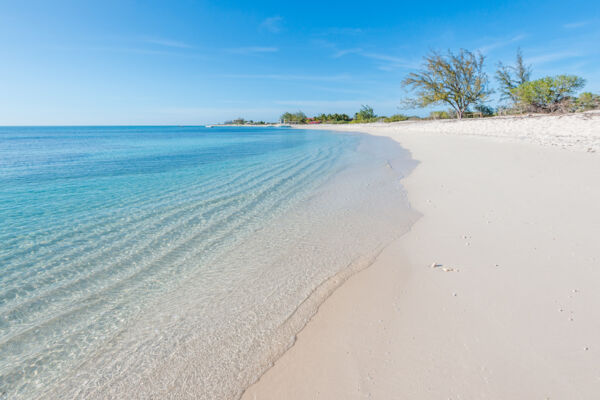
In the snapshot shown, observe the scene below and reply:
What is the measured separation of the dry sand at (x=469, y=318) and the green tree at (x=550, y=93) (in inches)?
1130

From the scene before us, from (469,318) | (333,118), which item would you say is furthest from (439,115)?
(333,118)

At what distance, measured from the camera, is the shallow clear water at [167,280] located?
2340 millimetres

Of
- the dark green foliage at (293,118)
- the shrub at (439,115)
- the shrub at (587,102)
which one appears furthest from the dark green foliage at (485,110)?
the dark green foliage at (293,118)

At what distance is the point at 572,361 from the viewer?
2020 mm

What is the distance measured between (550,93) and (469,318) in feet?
113

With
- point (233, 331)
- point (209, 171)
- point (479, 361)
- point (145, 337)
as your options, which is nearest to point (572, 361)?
point (479, 361)

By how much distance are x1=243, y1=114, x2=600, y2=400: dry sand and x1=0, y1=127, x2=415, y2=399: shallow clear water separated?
37 centimetres

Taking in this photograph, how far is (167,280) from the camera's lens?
3717 millimetres

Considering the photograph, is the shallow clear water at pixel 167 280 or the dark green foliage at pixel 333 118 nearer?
the shallow clear water at pixel 167 280

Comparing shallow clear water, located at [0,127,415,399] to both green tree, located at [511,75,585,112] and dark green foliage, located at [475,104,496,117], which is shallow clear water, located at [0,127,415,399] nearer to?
green tree, located at [511,75,585,112]

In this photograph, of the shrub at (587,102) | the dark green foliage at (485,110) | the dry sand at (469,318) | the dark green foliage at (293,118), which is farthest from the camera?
the dark green foliage at (293,118)

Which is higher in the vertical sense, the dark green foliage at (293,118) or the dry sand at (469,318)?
the dark green foliage at (293,118)

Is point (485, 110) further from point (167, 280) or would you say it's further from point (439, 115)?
point (167, 280)

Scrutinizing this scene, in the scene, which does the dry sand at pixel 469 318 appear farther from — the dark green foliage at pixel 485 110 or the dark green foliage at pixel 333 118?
the dark green foliage at pixel 333 118
